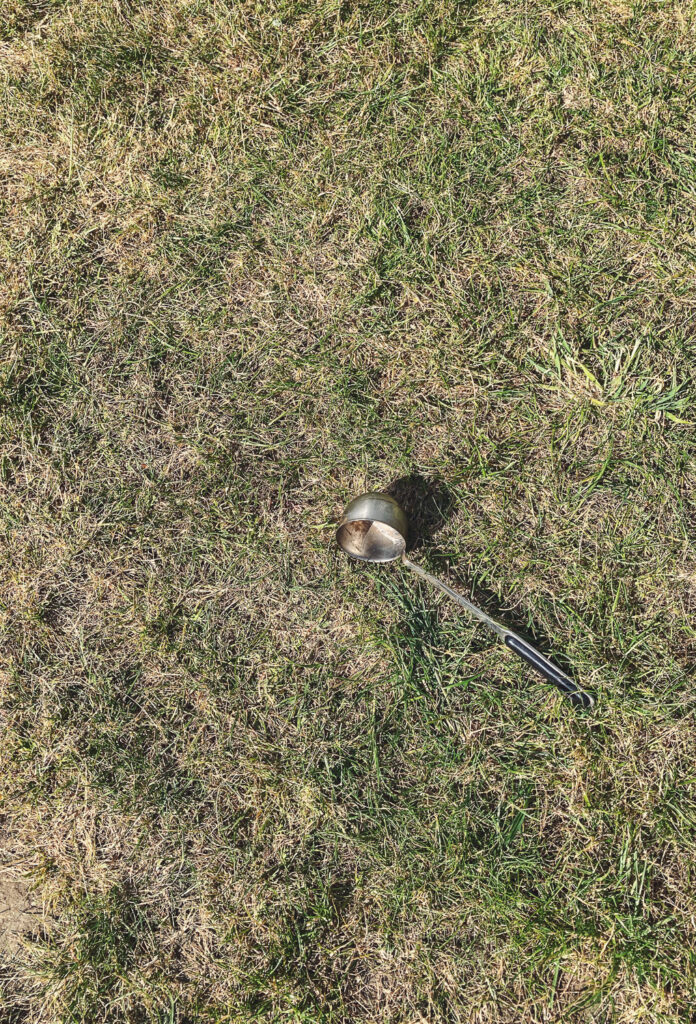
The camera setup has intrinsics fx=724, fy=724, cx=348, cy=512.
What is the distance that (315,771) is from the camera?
2980mm

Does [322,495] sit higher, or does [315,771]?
[322,495]

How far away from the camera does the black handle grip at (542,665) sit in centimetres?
A: 285

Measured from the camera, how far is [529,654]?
2.85 meters

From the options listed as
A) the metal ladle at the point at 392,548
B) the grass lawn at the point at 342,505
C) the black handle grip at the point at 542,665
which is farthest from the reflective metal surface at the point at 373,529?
the black handle grip at the point at 542,665

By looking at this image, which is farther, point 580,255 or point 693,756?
point 580,255

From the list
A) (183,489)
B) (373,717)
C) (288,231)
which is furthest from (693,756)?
(288,231)

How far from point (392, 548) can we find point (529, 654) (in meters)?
0.68

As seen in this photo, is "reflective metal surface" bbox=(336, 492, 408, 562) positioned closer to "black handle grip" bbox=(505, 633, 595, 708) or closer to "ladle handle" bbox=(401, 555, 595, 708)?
"ladle handle" bbox=(401, 555, 595, 708)

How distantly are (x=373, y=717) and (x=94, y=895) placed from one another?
1.39m

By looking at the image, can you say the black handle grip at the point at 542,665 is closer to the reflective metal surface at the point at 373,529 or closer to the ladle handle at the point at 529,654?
the ladle handle at the point at 529,654

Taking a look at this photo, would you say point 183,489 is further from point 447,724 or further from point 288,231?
point 447,724

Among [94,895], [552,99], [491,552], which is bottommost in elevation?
[94,895]

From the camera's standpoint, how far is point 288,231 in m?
3.21

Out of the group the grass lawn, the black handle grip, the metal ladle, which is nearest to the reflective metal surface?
the metal ladle
